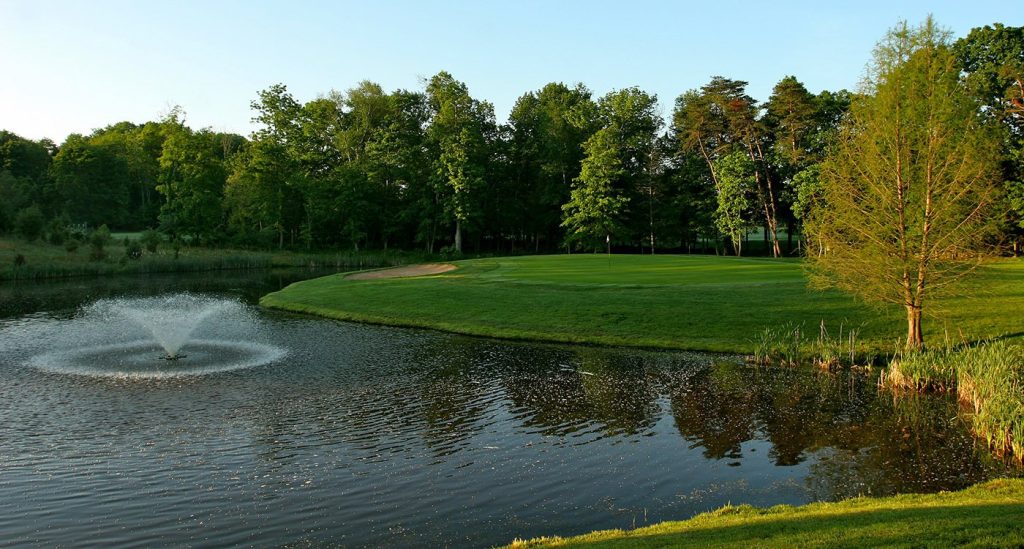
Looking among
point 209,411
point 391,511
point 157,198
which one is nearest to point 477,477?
point 391,511

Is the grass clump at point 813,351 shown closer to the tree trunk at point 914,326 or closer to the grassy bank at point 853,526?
the tree trunk at point 914,326

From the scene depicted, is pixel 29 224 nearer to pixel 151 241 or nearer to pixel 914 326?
pixel 151 241

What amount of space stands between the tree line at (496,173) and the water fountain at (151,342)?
44861mm

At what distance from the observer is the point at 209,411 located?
18.6 metres

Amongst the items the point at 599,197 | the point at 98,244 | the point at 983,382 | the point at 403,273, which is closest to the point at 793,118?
the point at 599,197

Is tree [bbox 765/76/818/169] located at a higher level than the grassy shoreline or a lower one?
higher

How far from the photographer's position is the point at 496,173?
9081cm

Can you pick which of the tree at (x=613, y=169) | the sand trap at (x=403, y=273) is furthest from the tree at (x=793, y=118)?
→ the sand trap at (x=403, y=273)

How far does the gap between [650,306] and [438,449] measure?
18.9 metres

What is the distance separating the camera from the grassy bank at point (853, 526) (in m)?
8.73

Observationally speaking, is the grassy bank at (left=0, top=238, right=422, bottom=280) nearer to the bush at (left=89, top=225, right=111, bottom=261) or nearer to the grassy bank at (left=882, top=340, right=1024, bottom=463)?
the bush at (left=89, top=225, right=111, bottom=261)

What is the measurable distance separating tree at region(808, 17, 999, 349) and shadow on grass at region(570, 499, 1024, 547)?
49.1 ft

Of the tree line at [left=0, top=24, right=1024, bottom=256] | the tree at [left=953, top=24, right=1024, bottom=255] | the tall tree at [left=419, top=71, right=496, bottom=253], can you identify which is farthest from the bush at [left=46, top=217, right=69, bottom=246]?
the tree at [left=953, top=24, right=1024, bottom=255]

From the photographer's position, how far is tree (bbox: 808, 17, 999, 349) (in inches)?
888
